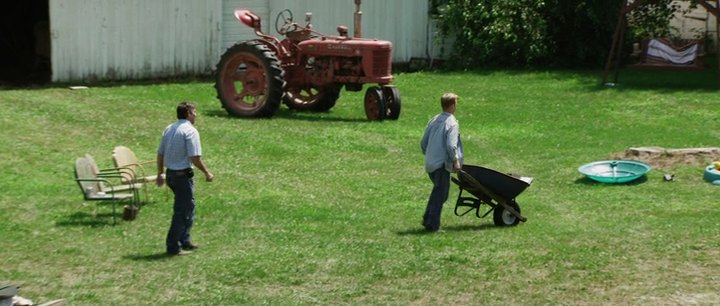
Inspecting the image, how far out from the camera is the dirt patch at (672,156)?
1789cm

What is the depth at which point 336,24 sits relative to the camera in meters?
30.0

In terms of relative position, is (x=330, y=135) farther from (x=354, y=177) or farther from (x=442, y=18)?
(x=442, y=18)

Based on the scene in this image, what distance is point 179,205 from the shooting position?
1287cm

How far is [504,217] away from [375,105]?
8605 millimetres

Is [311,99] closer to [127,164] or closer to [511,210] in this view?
[127,164]

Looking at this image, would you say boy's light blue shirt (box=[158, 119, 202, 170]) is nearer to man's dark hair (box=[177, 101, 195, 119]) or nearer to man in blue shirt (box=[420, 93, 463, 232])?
man's dark hair (box=[177, 101, 195, 119])

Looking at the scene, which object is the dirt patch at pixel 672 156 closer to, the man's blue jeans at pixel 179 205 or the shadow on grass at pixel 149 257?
the man's blue jeans at pixel 179 205

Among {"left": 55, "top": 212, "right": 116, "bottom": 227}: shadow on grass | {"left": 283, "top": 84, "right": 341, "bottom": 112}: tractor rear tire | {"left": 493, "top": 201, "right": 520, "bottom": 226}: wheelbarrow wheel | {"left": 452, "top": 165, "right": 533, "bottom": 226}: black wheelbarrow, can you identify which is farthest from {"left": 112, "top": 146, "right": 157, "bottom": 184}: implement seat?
{"left": 283, "top": 84, "right": 341, "bottom": 112}: tractor rear tire

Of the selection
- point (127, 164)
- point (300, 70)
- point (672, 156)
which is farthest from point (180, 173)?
point (300, 70)

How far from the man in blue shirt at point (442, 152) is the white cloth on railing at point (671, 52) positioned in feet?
51.0

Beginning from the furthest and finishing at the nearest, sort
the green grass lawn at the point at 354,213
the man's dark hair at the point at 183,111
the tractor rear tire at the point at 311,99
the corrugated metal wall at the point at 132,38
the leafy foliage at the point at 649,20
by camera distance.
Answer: the leafy foliage at the point at 649,20, the corrugated metal wall at the point at 132,38, the tractor rear tire at the point at 311,99, the man's dark hair at the point at 183,111, the green grass lawn at the point at 354,213

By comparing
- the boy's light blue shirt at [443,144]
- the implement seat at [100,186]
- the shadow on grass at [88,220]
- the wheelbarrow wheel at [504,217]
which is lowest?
the shadow on grass at [88,220]

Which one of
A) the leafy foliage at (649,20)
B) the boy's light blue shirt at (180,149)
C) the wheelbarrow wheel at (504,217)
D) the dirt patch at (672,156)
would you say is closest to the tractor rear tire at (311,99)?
the dirt patch at (672,156)

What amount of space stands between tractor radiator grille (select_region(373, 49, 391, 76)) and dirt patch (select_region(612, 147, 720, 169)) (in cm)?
584
